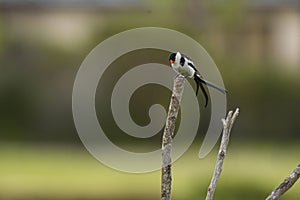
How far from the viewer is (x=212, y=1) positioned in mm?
10422

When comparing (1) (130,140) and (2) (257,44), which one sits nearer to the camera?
(1) (130,140)

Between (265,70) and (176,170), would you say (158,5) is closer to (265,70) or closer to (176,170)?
(265,70)

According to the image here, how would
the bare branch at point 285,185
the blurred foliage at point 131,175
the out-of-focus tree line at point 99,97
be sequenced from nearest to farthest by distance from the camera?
1. the bare branch at point 285,185
2. the blurred foliage at point 131,175
3. the out-of-focus tree line at point 99,97

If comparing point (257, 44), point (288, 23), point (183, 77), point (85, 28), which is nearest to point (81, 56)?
point (85, 28)

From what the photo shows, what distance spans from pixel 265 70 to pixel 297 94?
16.7 inches

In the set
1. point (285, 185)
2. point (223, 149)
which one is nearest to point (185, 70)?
point (223, 149)

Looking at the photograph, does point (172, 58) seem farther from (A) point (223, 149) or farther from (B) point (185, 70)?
(A) point (223, 149)

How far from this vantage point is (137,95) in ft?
28.3

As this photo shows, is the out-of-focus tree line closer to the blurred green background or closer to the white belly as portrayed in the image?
the blurred green background

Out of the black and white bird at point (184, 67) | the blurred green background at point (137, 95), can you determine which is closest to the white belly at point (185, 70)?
the black and white bird at point (184, 67)

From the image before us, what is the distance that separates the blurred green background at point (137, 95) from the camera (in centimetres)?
721

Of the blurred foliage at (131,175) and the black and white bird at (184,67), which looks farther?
the blurred foliage at (131,175)

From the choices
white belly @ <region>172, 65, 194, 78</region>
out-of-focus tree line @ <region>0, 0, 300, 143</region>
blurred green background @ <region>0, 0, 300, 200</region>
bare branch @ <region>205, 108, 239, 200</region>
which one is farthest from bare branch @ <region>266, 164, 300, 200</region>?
out-of-focus tree line @ <region>0, 0, 300, 143</region>

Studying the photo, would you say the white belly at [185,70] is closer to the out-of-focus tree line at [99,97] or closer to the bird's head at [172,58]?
the bird's head at [172,58]
